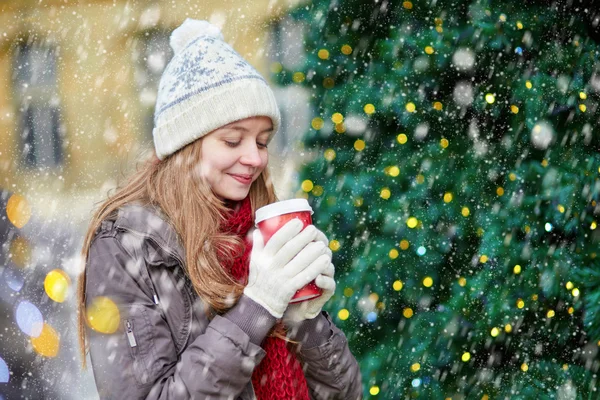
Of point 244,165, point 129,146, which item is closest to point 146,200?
point 244,165

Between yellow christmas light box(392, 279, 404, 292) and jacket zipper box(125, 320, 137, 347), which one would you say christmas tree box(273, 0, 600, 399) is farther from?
jacket zipper box(125, 320, 137, 347)

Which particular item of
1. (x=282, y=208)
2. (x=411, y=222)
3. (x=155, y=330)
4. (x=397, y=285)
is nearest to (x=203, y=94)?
(x=282, y=208)

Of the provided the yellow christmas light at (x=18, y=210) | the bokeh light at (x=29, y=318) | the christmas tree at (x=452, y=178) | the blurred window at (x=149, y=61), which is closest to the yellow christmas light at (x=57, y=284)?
the bokeh light at (x=29, y=318)

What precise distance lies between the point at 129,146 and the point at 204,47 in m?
2.19

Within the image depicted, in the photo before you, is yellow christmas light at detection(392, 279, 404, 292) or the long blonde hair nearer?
the long blonde hair

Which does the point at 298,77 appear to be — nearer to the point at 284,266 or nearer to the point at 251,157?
the point at 251,157

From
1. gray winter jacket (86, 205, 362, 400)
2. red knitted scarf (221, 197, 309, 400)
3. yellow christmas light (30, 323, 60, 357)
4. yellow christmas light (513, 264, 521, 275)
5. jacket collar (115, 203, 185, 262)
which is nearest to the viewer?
gray winter jacket (86, 205, 362, 400)

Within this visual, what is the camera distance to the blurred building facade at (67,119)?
3.87m

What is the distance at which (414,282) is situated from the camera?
3.22 metres

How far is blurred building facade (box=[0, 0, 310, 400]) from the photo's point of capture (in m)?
3.87

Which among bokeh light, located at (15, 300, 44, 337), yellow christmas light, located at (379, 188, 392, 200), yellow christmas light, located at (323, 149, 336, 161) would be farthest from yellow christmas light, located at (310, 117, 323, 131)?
bokeh light, located at (15, 300, 44, 337)

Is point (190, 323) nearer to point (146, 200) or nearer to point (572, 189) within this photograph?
point (146, 200)

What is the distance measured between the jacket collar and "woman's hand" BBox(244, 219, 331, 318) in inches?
9.6

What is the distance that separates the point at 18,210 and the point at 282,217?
2.88m
